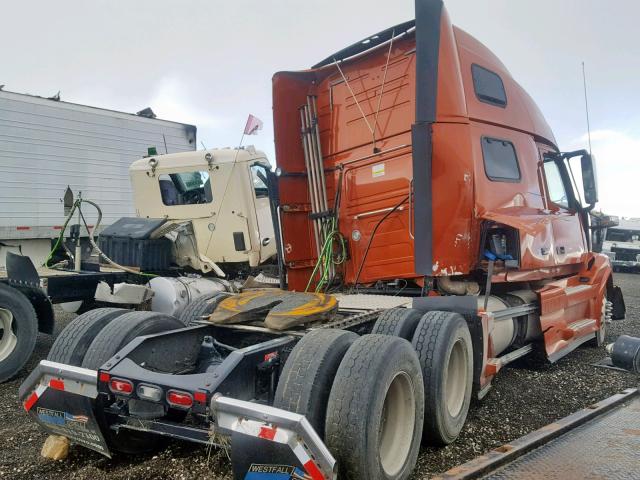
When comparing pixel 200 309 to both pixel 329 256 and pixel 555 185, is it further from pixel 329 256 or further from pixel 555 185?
pixel 555 185

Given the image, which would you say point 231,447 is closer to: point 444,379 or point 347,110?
point 444,379

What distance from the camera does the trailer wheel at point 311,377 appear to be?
2674 mm

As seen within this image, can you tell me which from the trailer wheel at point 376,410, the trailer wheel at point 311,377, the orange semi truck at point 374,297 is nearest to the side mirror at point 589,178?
the orange semi truck at point 374,297

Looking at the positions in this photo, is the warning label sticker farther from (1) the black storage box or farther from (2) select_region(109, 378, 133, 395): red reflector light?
(2) select_region(109, 378, 133, 395): red reflector light

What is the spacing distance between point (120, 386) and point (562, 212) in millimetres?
5186

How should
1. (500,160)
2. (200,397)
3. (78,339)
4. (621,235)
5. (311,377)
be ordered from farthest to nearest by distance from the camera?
(621,235) < (500,160) < (78,339) < (311,377) < (200,397)

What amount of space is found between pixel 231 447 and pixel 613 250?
68.1 feet

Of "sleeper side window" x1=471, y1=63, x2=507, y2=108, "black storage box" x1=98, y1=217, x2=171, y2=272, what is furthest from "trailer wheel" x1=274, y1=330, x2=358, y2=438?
"black storage box" x1=98, y1=217, x2=171, y2=272

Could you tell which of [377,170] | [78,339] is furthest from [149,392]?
[377,170]

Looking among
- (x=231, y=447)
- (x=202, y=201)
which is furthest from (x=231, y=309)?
(x=202, y=201)

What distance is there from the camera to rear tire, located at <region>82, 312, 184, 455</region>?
10.1 ft

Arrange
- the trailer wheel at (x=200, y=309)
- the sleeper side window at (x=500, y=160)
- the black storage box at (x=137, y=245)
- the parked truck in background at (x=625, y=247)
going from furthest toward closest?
1. the parked truck in background at (x=625, y=247)
2. the black storage box at (x=137, y=245)
3. the sleeper side window at (x=500, y=160)
4. the trailer wheel at (x=200, y=309)

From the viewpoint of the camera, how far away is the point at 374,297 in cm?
478

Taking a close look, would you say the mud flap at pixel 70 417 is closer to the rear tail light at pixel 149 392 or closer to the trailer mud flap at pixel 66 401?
the trailer mud flap at pixel 66 401
